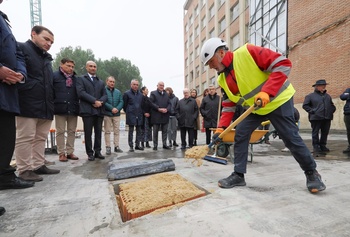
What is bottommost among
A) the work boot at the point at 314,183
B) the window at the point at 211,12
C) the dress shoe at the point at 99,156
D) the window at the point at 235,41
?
the dress shoe at the point at 99,156

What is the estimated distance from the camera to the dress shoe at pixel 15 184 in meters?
2.49

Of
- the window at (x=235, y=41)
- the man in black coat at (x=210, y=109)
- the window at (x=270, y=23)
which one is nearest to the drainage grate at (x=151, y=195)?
the man in black coat at (x=210, y=109)

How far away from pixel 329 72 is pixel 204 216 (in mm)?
10401

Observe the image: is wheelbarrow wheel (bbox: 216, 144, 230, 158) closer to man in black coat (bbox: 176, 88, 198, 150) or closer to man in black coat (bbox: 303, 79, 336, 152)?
man in black coat (bbox: 176, 88, 198, 150)

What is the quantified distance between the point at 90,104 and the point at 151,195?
2.89 metres

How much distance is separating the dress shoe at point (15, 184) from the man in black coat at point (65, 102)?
1729 millimetres

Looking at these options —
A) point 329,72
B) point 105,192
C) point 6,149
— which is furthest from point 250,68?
point 329,72

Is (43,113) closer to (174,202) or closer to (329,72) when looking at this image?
(174,202)

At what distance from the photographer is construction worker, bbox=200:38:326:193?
2.12 metres

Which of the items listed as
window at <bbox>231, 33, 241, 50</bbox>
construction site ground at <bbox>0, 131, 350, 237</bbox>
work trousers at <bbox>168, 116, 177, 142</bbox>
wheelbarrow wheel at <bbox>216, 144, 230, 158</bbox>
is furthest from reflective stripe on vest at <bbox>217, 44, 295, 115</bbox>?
window at <bbox>231, 33, 241, 50</bbox>

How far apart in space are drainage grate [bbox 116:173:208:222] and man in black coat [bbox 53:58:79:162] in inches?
91.1

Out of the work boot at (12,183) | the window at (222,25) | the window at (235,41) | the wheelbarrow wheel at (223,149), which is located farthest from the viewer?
the window at (222,25)

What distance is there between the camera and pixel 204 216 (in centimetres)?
Answer: 166

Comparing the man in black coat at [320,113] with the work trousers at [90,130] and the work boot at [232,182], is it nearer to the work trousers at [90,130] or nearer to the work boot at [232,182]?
the work boot at [232,182]
